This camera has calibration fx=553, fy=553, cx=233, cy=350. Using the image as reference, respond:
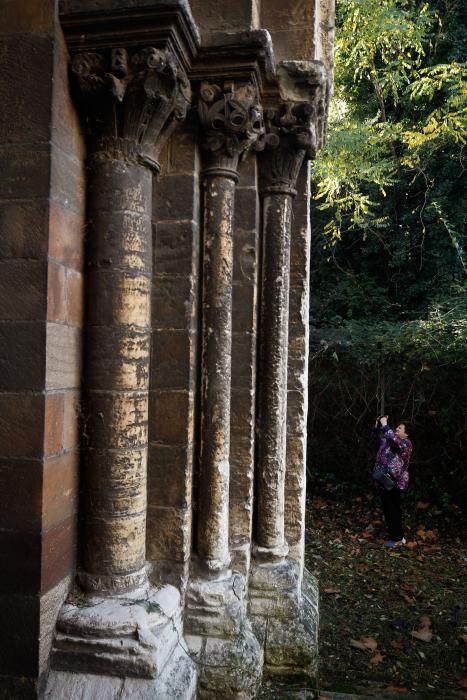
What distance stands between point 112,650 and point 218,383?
43.9 inches

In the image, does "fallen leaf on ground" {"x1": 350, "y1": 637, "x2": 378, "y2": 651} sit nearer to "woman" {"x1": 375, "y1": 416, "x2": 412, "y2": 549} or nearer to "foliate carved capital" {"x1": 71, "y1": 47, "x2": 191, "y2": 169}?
"woman" {"x1": 375, "y1": 416, "x2": 412, "y2": 549}

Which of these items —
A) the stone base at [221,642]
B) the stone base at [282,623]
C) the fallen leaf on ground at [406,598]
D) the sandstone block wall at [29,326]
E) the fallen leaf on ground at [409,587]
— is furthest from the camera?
the fallen leaf on ground at [409,587]

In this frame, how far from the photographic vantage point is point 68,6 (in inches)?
81.4

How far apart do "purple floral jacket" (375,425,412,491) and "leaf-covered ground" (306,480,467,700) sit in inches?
28.7

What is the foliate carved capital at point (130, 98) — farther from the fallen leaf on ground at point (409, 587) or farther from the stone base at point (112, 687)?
the fallen leaf on ground at point (409, 587)

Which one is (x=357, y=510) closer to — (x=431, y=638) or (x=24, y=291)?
(x=431, y=638)

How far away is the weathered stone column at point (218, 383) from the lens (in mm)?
2361

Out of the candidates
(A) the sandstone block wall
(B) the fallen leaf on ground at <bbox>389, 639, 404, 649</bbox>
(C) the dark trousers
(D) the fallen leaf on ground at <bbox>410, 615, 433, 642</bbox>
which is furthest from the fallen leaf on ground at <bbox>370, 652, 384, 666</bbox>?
(C) the dark trousers

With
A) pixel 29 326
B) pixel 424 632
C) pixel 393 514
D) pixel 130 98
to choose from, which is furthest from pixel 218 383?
pixel 393 514

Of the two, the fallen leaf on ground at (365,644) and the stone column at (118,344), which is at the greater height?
the stone column at (118,344)

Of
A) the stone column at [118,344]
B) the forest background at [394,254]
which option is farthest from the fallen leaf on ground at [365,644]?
the forest background at [394,254]

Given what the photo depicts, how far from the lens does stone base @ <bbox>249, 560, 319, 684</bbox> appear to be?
2.58 metres

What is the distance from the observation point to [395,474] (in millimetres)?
6160

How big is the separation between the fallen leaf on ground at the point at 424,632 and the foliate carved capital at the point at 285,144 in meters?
2.97
